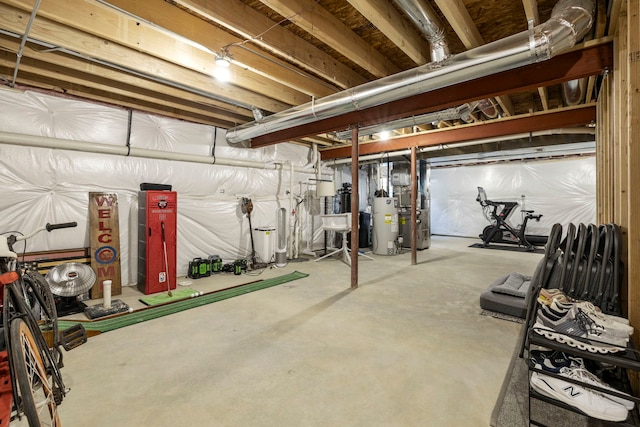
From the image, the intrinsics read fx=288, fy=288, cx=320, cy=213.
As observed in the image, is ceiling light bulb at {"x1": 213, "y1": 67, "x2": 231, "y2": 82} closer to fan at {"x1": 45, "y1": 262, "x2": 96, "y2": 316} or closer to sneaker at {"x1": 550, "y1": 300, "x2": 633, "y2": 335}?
fan at {"x1": 45, "y1": 262, "x2": 96, "y2": 316}

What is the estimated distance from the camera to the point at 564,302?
1.66 meters

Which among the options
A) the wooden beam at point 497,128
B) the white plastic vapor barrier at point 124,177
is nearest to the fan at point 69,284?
the white plastic vapor barrier at point 124,177

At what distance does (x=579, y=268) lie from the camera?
194 cm

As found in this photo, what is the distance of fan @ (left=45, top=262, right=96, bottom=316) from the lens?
290 cm

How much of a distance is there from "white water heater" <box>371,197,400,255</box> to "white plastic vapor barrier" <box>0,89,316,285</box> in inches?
78.7

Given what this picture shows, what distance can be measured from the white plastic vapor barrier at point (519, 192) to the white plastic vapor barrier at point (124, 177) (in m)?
5.95

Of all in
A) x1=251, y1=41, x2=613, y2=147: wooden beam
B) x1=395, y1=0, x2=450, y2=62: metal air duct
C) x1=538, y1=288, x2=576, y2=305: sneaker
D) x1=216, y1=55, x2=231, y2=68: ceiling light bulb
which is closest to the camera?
x1=538, y1=288, x2=576, y2=305: sneaker

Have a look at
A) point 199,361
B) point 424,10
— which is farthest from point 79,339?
point 424,10

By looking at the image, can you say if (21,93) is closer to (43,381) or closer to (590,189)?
(43,381)

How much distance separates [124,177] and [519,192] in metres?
9.37

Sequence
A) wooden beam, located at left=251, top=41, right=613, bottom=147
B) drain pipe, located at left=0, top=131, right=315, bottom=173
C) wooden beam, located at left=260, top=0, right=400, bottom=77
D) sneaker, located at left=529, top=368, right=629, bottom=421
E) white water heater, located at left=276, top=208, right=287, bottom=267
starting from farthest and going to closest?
white water heater, located at left=276, top=208, right=287, bottom=267 → drain pipe, located at left=0, top=131, right=315, bottom=173 → wooden beam, located at left=251, top=41, right=613, bottom=147 → wooden beam, located at left=260, top=0, right=400, bottom=77 → sneaker, located at left=529, top=368, right=629, bottom=421

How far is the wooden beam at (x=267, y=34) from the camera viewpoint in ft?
6.80

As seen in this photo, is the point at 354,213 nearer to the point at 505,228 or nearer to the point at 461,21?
the point at 461,21

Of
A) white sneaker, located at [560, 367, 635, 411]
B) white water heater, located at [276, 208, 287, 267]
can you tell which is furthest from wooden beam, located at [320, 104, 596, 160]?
white sneaker, located at [560, 367, 635, 411]
